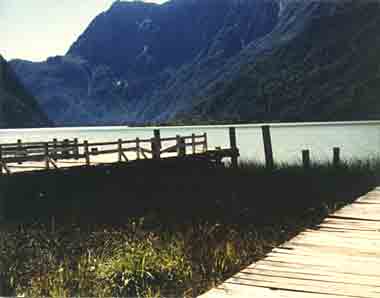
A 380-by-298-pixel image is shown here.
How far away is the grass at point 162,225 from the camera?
9461mm

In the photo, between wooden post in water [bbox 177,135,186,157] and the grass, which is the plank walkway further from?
wooden post in water [bbox 177,135,186,157]

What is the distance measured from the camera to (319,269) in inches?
274

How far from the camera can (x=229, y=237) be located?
41.3 feet

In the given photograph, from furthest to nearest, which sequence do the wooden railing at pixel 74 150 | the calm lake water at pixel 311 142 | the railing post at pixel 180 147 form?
the calm lake water at pixel 311 142 < the railing post at pixel 180 147 < the wooden railing at pixel 74 150

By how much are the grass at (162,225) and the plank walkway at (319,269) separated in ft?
4.06

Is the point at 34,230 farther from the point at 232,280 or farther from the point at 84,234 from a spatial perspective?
the point at 232,280

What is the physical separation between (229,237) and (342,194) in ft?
28.5

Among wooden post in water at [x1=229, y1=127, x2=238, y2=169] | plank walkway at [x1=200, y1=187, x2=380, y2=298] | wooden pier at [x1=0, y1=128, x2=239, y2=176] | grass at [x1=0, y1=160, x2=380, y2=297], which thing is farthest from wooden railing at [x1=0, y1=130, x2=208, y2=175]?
plank walkway at [x1=200, y1=187, x2=380, y2=298]

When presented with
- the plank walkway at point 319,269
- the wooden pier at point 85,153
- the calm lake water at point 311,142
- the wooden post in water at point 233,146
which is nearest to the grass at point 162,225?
the wooden pier at point 85,153

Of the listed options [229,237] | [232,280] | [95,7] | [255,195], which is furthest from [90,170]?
[232,280]

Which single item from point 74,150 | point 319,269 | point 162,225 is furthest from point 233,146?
point 319,269

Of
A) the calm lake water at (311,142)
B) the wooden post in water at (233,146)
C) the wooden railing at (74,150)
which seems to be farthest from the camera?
the calm lake water at (311,142)

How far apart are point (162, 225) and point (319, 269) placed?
8.44 meters

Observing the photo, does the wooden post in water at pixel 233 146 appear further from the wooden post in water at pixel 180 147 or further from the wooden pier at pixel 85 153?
the wooden post in water at pixel 180 147
